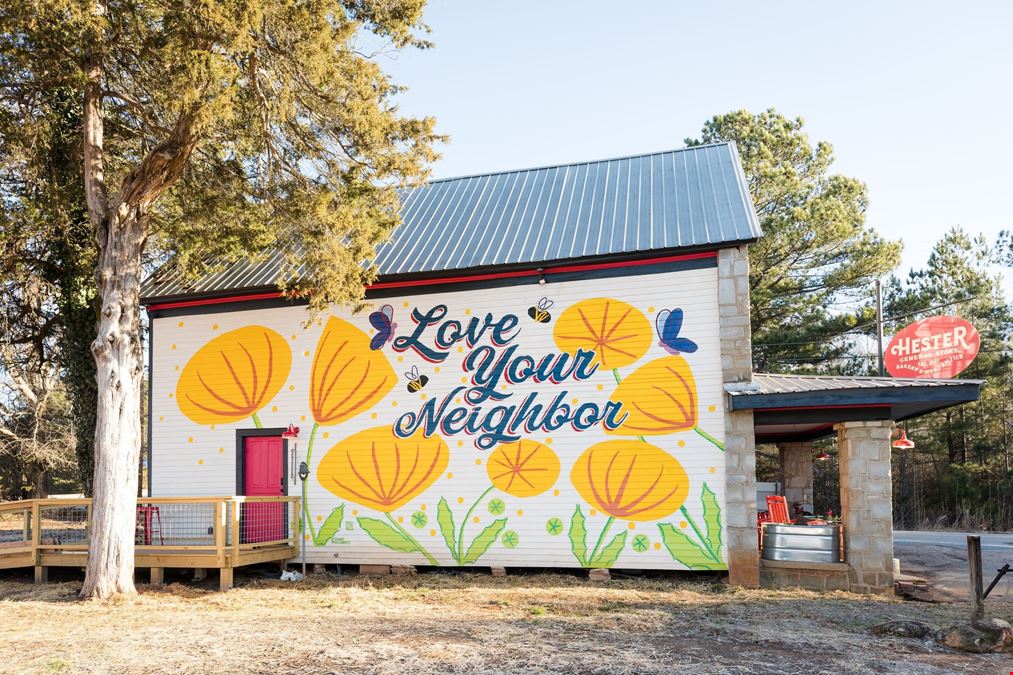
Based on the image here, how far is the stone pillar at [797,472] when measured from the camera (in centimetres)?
1855

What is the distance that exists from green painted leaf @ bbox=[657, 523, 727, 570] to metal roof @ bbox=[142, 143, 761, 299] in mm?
3875

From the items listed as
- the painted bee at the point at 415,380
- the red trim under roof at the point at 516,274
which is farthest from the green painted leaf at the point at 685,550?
the painted bee at the point at 415,380

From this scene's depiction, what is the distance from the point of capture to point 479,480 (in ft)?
40.6

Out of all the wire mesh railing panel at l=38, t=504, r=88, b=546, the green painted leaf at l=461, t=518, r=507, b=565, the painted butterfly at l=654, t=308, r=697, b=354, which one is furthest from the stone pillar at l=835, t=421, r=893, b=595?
the wire mesh railing panel at l=38, t=504, r=88, b=546

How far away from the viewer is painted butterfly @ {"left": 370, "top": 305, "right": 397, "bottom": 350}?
1305 centimetres

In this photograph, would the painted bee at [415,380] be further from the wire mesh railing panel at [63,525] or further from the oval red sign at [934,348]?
the oval red sign at [934,348]

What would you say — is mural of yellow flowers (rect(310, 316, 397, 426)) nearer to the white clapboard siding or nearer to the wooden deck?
the white clapboard siding

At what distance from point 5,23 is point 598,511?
9.52 m

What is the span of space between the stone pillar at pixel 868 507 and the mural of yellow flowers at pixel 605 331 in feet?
9.80

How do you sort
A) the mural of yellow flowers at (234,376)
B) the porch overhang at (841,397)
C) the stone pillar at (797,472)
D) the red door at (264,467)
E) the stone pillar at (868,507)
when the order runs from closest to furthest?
the porch overhang at (841,397) → the stone pillar at (868,507) → the red door at (264,467) → the mural of yellow flowers at (234,376) → the stone pillar at (797,472)

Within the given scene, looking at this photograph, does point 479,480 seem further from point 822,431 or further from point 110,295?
point 822,431

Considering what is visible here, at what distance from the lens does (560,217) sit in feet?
44.8

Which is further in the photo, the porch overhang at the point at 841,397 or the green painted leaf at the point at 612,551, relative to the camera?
the green painted leaf at the point at 612,551

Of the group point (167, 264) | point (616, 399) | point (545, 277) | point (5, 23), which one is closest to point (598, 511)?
point (616, 399)
